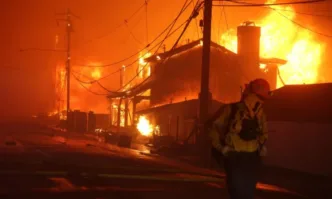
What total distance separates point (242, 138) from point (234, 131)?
134 mm

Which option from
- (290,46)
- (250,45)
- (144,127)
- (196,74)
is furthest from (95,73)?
(196,74)

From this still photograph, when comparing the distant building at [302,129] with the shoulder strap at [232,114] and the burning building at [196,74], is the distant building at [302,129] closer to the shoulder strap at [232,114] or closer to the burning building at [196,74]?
the shoulder strap at [232,114]

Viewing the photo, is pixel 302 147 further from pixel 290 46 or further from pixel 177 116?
pixel 290 46

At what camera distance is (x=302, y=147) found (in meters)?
20.5

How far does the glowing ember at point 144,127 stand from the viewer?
47188mm

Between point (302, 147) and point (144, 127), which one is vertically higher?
point (144, 127)

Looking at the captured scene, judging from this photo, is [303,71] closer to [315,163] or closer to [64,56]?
[315,163]

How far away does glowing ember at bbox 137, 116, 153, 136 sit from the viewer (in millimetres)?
47188

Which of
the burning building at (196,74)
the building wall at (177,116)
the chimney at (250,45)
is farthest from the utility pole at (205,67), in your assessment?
the chimney at (250,45)

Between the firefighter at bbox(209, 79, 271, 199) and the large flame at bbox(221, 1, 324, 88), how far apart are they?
5590 cm

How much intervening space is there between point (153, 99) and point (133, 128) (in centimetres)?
486

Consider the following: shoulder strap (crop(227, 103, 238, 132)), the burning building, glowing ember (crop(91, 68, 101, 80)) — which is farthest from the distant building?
glowing ember (crop(91, 68, 101, 80))

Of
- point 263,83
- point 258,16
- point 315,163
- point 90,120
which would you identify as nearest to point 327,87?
point 315,163

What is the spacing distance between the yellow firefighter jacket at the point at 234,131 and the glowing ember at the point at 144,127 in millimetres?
40335
